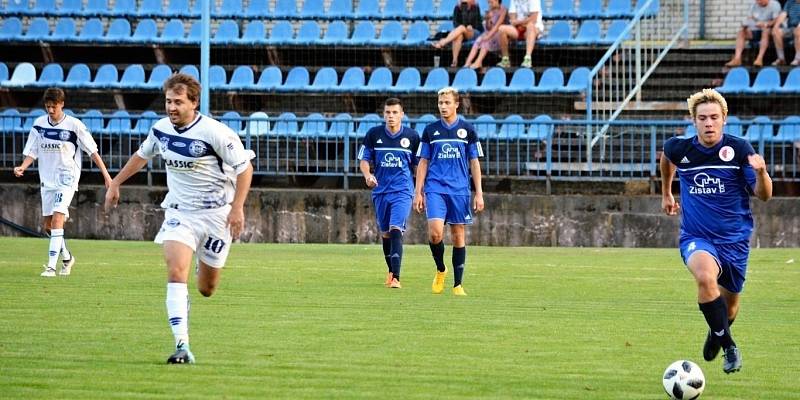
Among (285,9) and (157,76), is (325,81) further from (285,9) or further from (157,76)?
(285,9)

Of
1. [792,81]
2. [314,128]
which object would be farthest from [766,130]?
[314,128]

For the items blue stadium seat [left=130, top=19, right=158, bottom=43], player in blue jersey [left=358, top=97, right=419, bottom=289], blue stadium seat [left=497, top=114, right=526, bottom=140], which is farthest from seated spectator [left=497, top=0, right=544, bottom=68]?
player in blue jersey [left=358, top=97, right=419, bottom=289]

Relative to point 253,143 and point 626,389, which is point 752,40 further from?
point 626,389

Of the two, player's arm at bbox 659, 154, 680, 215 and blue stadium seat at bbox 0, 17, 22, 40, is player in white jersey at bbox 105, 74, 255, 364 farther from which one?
blue stadium seat at bbox 0, 17, 22, 40

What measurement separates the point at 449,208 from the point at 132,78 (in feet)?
51.6

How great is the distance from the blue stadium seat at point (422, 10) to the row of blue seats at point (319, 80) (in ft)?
7.00

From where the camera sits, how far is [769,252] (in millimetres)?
22734

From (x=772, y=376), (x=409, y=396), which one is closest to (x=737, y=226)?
(x=772, y=376)

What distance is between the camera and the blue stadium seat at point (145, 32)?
3197 cm

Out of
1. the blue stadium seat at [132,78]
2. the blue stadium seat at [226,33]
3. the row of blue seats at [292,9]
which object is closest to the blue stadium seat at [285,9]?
the row of blue seats at [292,9]

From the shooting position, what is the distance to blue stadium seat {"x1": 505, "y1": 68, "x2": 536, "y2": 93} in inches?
1107

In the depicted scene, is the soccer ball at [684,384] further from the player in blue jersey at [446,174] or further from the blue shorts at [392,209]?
the blue shorts at [392,209]

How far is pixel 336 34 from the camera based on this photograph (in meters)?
31.5

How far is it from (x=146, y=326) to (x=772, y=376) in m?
4.91
